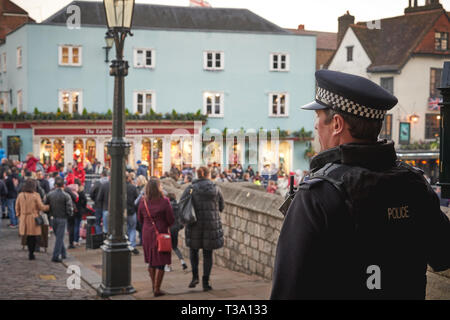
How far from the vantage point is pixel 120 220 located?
8.91 metres

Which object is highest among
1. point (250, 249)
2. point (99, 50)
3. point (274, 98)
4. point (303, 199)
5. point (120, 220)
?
point (99, 50)

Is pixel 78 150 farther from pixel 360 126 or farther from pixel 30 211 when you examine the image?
pixel 360 126

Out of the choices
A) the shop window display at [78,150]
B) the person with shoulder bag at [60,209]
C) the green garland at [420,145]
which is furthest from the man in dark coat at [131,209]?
the green garland at [420,145]

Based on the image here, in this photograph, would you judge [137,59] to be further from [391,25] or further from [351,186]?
[351,186]

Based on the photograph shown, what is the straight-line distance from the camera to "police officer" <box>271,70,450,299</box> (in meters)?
1.99

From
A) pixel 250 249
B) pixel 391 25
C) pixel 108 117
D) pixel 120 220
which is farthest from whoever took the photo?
pixel 391 25

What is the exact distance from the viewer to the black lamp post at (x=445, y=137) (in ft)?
12.1

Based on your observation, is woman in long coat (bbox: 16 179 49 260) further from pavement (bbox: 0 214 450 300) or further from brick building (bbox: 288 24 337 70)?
brick building (bbox: 288 24 337 70)

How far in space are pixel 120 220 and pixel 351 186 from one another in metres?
7.18

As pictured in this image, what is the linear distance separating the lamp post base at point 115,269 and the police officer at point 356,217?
22.5ft

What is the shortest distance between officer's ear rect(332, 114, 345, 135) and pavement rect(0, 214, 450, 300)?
615cm

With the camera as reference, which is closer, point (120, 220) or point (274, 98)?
point (120, 220)
